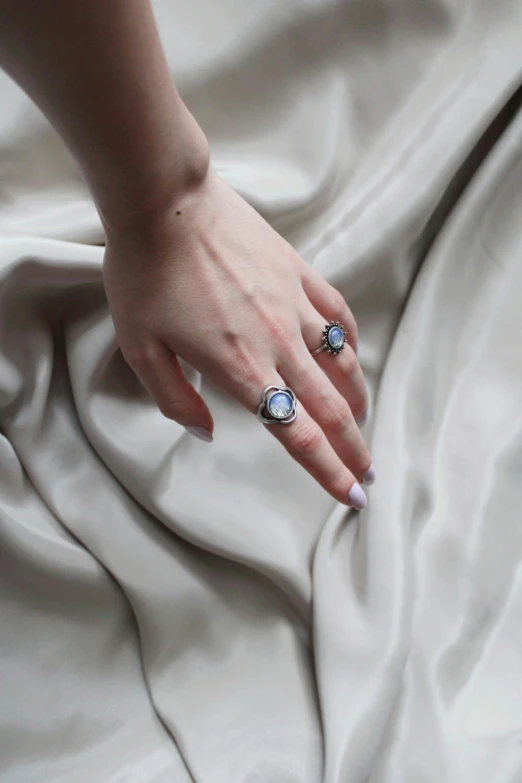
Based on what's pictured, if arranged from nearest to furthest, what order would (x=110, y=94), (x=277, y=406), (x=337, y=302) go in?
(x=110, y=94) → (x=277, y=406) → (x=337, y=302)

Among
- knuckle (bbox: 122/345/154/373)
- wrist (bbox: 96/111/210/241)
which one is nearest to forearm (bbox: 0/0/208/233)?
wrist (bbox: 96/111/210/241)

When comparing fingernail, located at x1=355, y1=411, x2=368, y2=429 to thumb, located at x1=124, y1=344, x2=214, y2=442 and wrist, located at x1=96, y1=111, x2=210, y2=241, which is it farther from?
wrist, located at x1=96, y1=111, x2=210, y2=241

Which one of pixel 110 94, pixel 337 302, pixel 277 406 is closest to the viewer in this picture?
pixel 110 94

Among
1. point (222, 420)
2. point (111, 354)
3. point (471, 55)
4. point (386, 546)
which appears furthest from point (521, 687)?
point (471, 55)

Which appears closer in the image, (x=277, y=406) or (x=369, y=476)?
Result: (x=277, y=406)

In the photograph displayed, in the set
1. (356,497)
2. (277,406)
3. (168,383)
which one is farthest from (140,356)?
(356,497)

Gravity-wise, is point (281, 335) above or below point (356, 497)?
above

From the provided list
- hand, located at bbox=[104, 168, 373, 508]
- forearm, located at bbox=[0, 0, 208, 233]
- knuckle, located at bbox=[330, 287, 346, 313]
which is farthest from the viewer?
knuckle, located at bbox=[330, 287, 346, 313]

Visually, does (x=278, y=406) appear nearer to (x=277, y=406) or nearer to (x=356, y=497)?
(x=277, y=406)
